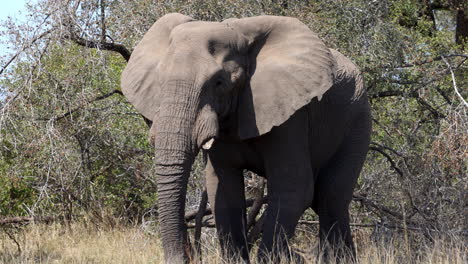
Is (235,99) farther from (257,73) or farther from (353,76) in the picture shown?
(353,76)

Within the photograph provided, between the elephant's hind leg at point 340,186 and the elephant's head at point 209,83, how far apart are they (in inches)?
43.7

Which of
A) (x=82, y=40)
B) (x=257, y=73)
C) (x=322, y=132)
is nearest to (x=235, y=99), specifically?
(x=257, y=73)

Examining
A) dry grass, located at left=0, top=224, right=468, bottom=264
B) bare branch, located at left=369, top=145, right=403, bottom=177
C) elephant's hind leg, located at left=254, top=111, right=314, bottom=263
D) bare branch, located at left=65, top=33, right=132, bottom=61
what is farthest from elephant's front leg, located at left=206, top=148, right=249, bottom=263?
bare branch, located at left=369, top=145, right=403, bottom=177

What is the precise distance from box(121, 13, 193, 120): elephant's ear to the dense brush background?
146cm

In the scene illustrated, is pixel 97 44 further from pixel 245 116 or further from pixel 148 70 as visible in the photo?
pixel 245 116

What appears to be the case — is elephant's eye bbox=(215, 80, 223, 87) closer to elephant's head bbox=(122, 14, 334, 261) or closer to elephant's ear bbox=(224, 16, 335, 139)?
elephant's head bbox=(122, 14, 334, 261)

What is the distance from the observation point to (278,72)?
5.57 meters

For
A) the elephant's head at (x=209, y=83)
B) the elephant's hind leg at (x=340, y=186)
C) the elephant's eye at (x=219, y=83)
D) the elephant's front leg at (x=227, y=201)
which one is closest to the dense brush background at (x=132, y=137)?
the elephant's hind leg at (x=340, y=186)

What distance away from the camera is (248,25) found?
5.66 m

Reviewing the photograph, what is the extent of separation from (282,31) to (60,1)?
8.01ft

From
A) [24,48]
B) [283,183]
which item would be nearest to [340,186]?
[283,183]

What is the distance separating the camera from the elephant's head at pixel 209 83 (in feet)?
15.7

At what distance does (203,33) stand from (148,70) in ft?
1.77

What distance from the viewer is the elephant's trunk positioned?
4.75 meters
